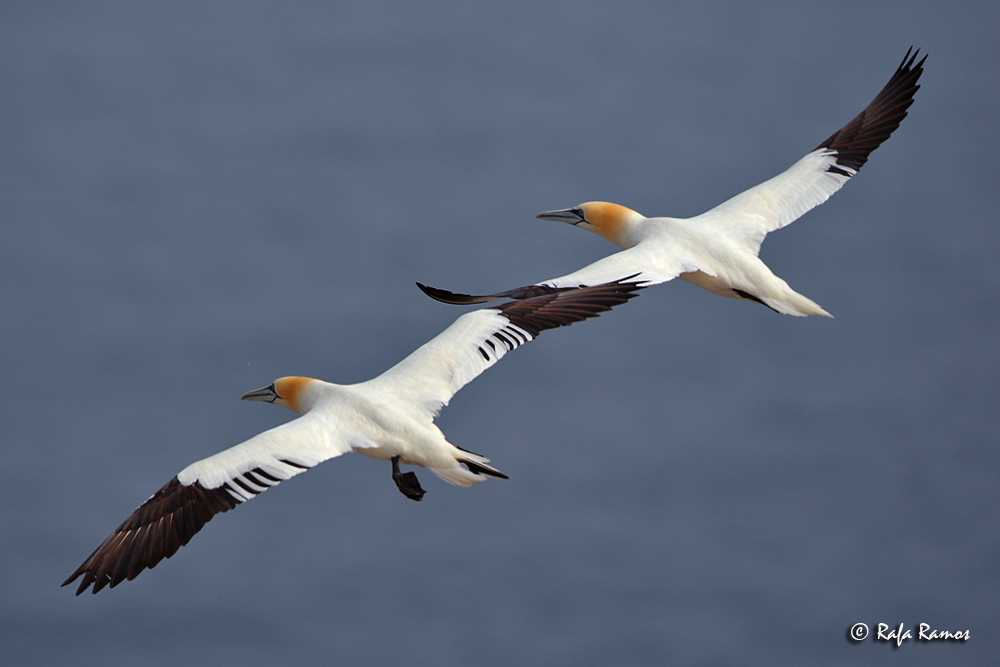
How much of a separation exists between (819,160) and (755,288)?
8.08 feet

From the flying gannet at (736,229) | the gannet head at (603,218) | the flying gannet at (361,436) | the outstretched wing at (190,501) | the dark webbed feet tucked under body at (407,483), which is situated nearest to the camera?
the outstretched wing at (190,501)

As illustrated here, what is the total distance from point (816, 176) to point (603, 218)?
84.3 inches

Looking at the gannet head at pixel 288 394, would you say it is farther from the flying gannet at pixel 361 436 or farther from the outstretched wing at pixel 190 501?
the outstretched wing at pixel 190 501

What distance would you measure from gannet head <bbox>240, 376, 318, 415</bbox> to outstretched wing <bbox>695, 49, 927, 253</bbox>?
4.12 m

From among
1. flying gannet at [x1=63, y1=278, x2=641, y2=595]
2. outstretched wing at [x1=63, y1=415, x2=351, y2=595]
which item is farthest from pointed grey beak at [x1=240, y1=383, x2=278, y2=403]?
outstretched wing at [x1=63, y1=415, x2=351, y2=595]

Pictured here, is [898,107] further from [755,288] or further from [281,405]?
[281,405]

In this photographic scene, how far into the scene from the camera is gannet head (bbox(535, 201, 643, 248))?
16.4 meters

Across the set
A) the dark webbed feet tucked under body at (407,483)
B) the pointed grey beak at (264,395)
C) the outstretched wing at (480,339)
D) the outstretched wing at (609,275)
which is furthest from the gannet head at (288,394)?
the outstretched wing at (609,275)

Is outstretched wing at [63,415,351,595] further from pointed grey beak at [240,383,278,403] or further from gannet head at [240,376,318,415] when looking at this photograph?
pointed grey beak at [240,383,278,403]

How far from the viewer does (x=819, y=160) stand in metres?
16.5

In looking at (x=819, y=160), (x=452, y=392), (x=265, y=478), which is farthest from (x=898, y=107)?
(x=265, y=478)

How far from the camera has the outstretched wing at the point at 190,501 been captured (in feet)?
38.9

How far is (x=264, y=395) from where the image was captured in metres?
15.4

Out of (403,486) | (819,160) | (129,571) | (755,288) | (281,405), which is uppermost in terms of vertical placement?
(819,160)
